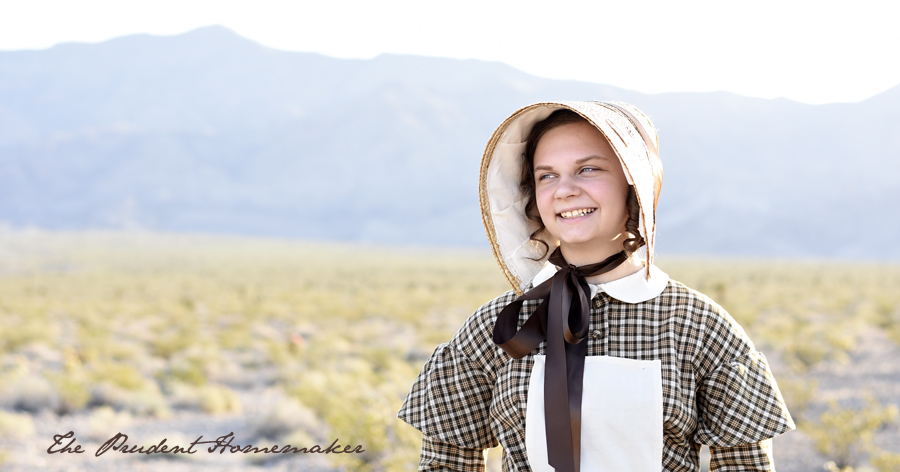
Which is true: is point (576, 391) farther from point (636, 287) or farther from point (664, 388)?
point (636, 287)

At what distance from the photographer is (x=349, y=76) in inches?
7416

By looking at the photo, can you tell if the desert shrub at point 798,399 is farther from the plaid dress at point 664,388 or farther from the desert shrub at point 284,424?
the plaid dress at point 664,388

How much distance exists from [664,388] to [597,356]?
0.61 ft

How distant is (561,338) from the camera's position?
1852 mm

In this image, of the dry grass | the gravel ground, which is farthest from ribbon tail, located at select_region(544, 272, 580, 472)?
the gravel ground

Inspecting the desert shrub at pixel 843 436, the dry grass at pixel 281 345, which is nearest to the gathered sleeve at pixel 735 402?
the dry grass at pixel 281 345

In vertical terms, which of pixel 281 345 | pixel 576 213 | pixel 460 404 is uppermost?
pixel 576 213

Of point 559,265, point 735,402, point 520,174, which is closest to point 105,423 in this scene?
point 520,174

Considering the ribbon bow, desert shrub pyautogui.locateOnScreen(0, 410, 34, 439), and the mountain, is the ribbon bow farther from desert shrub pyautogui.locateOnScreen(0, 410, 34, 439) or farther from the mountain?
the mountain

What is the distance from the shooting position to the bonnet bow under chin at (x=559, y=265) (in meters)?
1.79

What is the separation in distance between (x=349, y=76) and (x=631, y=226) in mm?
193417

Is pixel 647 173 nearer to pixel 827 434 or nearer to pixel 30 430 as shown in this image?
pixel 827 434

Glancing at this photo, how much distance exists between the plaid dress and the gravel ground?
5115 millimetres

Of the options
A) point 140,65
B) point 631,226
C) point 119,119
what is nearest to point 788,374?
point 631,226
